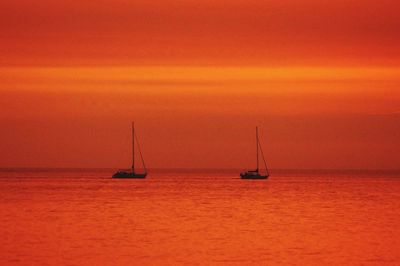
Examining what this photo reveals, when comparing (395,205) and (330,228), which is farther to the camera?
(395,205)

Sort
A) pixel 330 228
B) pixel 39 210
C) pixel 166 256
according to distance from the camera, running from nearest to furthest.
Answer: pixel 166 256, pixel 330 228, pixel 39 210

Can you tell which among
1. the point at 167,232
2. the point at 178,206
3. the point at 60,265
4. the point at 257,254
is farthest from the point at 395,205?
the point at 60,265

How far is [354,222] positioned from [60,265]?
2798 cm

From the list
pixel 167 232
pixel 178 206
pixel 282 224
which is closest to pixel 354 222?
pixel 282 224

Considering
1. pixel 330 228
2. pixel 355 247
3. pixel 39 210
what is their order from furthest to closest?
pixel 39 210
pixel 330 228
pixel 355 247

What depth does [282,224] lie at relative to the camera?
5847 centimetres

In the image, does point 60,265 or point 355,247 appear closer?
point 60,265

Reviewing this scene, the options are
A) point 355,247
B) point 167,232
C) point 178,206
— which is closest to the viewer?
point 355,247

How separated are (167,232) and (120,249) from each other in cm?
891

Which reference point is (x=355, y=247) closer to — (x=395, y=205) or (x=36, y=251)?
(x=36, y=251)

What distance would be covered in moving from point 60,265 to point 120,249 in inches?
222

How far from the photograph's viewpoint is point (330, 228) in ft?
184

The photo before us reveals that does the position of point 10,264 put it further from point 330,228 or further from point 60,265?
point 330,228

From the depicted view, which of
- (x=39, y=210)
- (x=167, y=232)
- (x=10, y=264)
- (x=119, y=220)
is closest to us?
(x=10, y=264)
